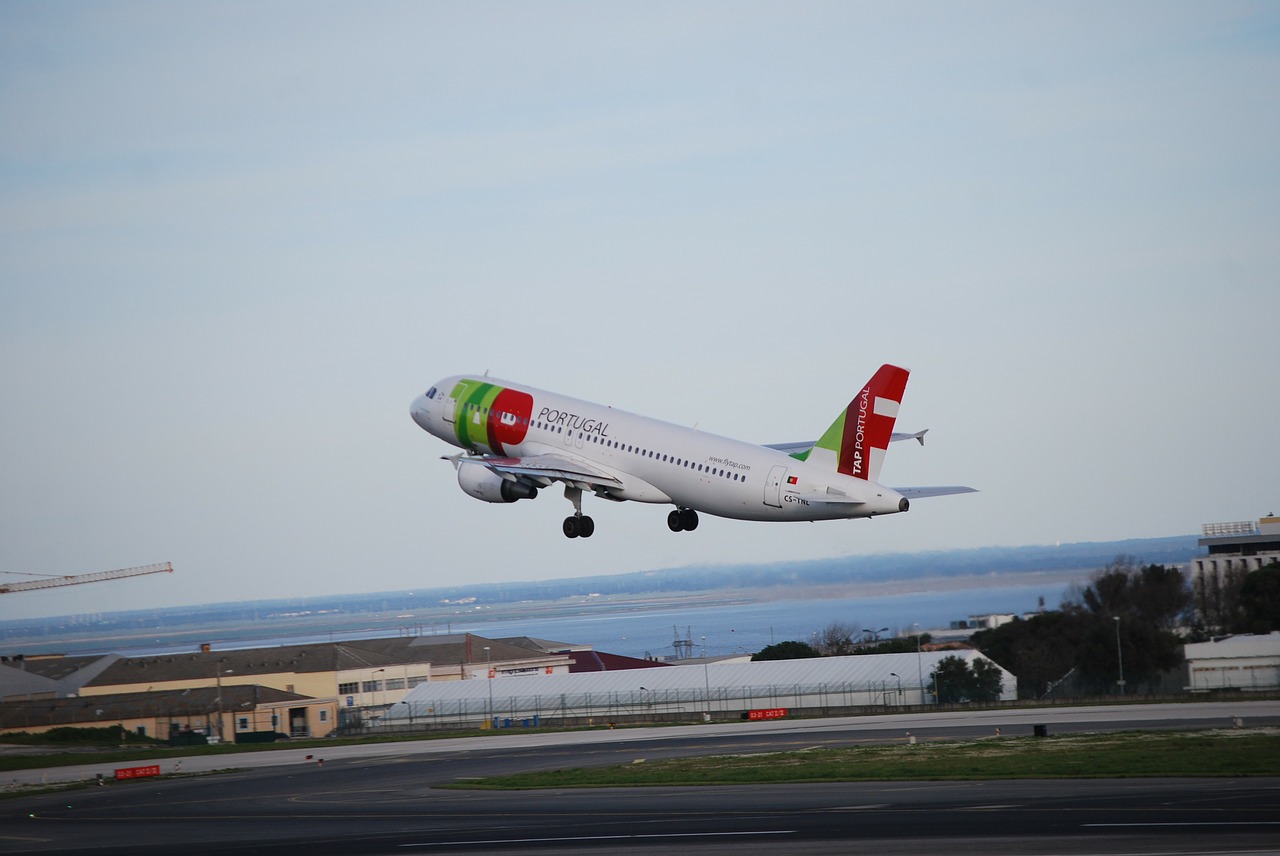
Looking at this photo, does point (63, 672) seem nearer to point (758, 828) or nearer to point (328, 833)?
point (328, 833)

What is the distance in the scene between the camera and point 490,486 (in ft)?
194

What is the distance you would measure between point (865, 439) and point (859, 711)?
4015cm

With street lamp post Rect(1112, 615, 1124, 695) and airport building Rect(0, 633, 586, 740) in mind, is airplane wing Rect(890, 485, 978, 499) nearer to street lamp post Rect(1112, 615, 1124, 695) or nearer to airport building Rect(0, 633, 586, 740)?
street lamp post Rect(1112, 615, 1124, 695)

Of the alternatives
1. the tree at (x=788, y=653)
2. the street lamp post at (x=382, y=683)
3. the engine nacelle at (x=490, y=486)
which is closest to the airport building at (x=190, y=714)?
the street lamp post at (x=382, y=683)

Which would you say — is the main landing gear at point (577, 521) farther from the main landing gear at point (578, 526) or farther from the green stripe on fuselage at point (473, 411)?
the green stripe on fuselage at point (473, 411)

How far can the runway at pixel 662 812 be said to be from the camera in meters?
31.8

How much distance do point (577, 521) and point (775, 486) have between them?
33.5 feet

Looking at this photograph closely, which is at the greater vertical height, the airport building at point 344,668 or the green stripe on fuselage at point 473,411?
the green stripe on fuselage at point 473,411

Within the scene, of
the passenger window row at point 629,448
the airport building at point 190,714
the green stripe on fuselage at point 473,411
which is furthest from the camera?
the airport building at point 190,714

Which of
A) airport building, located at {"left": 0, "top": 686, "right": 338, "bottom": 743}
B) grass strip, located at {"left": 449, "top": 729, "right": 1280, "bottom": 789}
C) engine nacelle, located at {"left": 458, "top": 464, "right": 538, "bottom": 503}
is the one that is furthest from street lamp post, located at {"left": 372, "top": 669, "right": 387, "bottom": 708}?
grass strip, located at {"left": 449, "top": 729, "right": 1280, "bottom": 789}

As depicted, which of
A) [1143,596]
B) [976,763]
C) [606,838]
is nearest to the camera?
[606,838]

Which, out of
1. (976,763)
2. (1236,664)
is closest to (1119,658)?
(1236,664)

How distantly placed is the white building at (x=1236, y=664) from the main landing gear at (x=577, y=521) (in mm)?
43791

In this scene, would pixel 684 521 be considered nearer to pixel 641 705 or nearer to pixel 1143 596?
pixel 641 705
